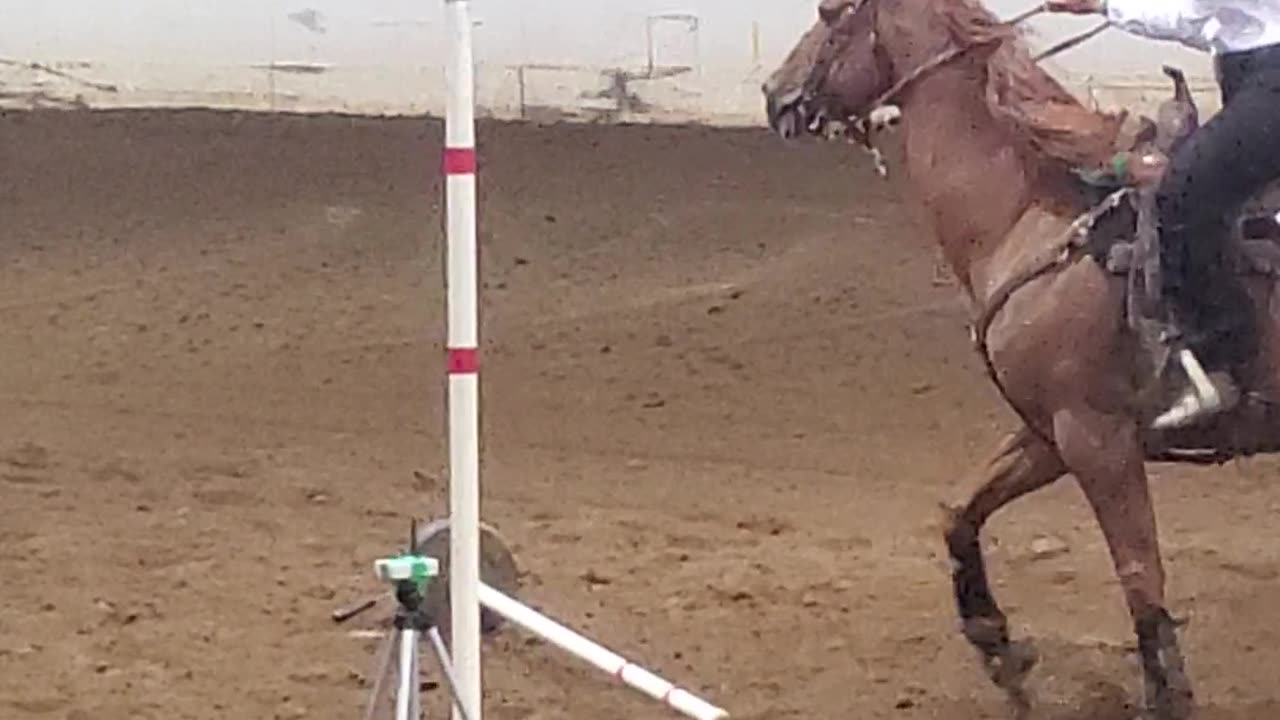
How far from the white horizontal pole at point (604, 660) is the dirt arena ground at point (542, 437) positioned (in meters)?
0.28

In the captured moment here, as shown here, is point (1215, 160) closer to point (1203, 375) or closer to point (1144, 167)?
point (1144, 167)

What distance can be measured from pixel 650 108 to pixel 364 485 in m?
4.49

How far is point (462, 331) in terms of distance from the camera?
13.7 feet

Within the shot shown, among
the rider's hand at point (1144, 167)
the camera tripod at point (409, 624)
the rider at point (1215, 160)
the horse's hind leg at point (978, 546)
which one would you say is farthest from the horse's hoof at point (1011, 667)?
the camera tripod at point (409, 624)

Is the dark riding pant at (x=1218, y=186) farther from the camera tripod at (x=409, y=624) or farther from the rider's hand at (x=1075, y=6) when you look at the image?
the camera tripod at (x=409, y=624)

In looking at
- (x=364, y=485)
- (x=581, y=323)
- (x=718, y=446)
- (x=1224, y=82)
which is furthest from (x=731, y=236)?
(x=1224, y=82)

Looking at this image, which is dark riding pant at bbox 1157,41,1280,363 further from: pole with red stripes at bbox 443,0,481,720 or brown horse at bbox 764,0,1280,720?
pole with red stripes at bbox 443,0,481,720

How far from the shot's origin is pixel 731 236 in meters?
9.77

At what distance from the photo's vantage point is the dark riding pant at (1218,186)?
457 cm

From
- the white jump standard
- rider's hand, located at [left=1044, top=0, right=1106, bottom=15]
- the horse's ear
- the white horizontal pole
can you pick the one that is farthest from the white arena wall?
the white jump standard

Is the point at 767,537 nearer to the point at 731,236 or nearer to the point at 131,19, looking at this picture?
the point at 731,236

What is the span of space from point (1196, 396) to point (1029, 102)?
70 centimetres

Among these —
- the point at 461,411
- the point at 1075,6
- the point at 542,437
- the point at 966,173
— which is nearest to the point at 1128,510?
the point at 966,173

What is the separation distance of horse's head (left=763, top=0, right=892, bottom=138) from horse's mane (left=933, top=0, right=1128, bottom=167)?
16 cm
